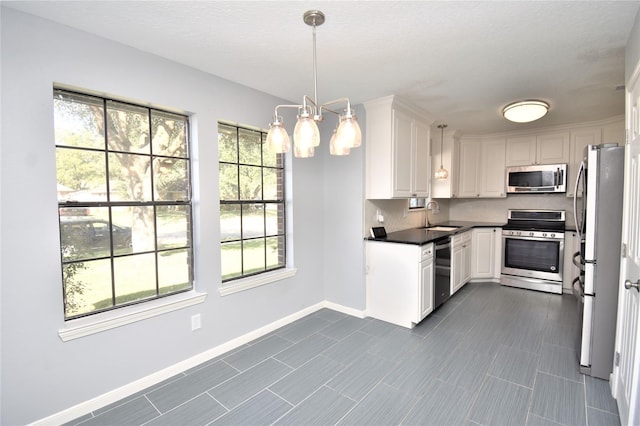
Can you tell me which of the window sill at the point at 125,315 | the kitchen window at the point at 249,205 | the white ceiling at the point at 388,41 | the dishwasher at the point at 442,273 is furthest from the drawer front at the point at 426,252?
the window sill at the point at 125,315

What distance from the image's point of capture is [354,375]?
7.67ft

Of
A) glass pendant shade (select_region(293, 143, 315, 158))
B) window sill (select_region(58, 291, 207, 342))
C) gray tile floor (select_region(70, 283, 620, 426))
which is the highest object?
glass pendant shade (select_region(293, 143, 315, 158))

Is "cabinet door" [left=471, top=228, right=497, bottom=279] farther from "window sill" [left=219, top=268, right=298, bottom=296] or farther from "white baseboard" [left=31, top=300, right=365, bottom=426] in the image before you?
"window sill" [left=219, top=268, right=298, bottom=296]

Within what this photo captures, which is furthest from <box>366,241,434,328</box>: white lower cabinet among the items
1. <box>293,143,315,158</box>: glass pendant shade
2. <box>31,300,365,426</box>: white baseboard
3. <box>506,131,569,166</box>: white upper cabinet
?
<box>506,131,569,166</box>: white upper cabinet

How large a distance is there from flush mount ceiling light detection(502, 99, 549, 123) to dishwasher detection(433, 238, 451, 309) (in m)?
1.59

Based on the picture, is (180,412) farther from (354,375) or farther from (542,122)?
(542,122)

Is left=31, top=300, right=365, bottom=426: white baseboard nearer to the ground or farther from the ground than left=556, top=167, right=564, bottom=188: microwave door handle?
nearer to the ground

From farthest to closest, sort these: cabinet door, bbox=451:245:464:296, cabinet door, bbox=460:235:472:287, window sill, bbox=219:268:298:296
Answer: cabinet door, bbox=460:235:472:287 → cabinet door, bbox=451:245:464:296 → window sill, bbox=219:268:298:296

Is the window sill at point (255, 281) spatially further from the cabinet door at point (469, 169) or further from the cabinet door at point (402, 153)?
the cabinet door at point (469, 169)

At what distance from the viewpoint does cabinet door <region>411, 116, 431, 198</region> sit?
3684 millimetres

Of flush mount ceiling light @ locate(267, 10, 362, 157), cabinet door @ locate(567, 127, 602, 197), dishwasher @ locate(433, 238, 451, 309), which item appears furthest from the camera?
cabinet door @ locate(567, 127, 602, 197)

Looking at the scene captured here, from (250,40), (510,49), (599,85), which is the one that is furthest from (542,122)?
(250,40)

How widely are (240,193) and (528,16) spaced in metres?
2.54

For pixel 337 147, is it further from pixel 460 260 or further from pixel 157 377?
pixel 460 260
